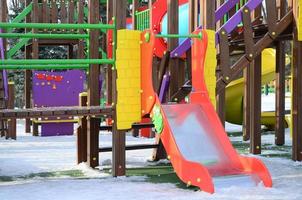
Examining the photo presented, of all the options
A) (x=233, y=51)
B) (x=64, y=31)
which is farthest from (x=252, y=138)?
(x=64, y=31)

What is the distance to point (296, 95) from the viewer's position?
738 centimetres

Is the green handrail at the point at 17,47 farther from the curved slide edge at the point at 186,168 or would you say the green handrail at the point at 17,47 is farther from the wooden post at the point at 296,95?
the curved slide edge at the point at 186,168

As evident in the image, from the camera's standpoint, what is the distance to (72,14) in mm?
12836

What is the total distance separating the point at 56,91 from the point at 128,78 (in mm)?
5817

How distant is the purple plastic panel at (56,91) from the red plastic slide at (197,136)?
5.82 metres

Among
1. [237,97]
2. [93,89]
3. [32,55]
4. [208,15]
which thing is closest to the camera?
[93,89]

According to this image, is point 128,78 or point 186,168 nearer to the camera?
point 186,168

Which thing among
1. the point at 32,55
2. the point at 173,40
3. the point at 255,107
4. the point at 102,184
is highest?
the point at 32,55

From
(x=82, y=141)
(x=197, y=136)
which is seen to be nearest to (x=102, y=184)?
(x=197, y=136)

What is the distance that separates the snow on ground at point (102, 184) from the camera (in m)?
4.82

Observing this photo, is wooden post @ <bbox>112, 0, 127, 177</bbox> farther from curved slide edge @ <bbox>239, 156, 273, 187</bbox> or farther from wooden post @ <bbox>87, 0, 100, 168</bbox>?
curved slide edge @ <bbox>239, 156, 273, 187</bbox>

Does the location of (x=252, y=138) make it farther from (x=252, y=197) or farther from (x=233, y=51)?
(x=252, y=197)

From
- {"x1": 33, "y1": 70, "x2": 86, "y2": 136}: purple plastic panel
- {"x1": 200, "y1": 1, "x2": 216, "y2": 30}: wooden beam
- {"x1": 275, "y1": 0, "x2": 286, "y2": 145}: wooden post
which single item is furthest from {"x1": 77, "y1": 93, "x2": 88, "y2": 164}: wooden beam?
{"x1": 33, "y1": 70, "x2": 86, "y2": 136}: purple plastic panel

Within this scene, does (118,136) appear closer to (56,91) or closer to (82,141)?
(82,141)
